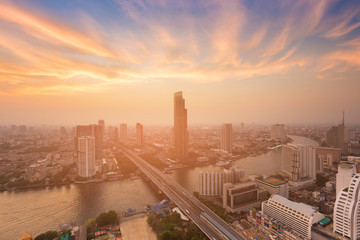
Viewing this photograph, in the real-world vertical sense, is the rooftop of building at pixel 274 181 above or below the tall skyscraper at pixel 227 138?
below

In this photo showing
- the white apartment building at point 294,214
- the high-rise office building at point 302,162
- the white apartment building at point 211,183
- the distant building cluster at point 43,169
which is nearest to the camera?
the white apartment building at point 294,214

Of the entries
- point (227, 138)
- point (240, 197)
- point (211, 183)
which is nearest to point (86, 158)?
point (211, 183)

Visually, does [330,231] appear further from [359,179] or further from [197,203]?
[197,203]

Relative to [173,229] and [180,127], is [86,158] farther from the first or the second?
[173,229]

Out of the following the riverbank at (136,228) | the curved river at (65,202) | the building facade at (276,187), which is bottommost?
the curved river at (65,202)

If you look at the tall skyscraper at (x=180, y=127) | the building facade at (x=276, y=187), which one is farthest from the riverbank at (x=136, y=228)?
the tall skyscraper at (x=180, y=127)

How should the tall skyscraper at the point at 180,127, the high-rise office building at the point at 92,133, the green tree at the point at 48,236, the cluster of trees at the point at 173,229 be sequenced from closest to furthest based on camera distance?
the cluster of trees at the point at 173,229 → the green tree at the point at 48,236 → the high-rise office building at the point at 92,133 → the tall skyscraper at the point at 180,127

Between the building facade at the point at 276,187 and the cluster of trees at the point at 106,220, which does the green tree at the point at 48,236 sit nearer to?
the cluster of trees at the point at 106,220
